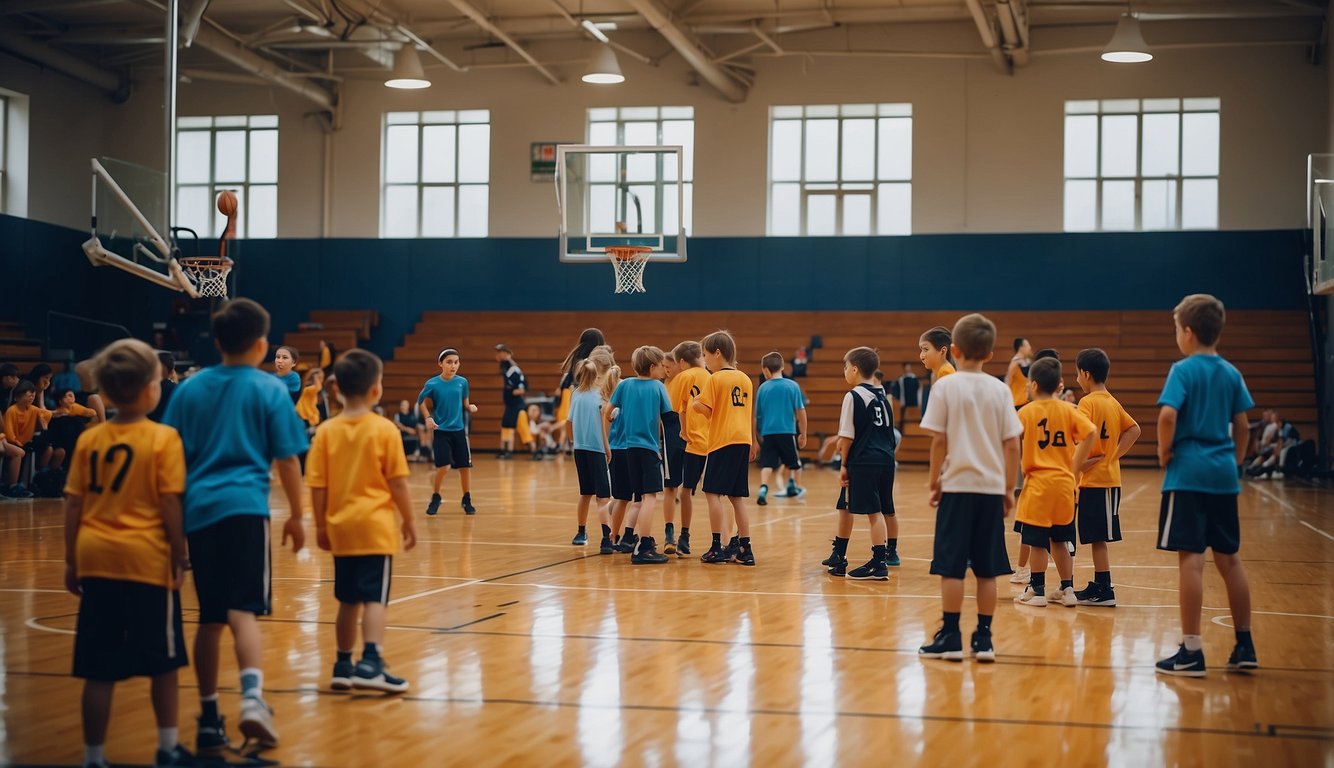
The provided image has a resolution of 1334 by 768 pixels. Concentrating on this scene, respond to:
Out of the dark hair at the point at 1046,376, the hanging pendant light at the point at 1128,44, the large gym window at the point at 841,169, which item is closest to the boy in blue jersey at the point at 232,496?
the dark hair at the point at 1046,376

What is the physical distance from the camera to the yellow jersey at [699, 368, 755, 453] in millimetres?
8828

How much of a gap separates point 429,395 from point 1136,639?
7496 millimetres

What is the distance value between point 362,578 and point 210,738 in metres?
0.88

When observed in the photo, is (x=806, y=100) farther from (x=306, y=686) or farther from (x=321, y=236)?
(x=306, y=686)

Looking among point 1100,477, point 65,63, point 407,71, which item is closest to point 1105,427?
point 1100,477

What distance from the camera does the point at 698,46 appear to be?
73.3 feet

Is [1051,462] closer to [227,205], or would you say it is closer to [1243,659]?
[1243,659]

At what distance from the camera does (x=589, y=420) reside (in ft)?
31.1

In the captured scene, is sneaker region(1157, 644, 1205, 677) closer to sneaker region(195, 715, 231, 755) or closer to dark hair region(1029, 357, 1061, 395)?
dark hair region(1029, 357, 1061, 395)

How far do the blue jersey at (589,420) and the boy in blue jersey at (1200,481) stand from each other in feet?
15.6

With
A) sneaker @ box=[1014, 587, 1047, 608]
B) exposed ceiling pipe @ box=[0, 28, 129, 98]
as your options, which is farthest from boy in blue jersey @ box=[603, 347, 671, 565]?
exposed ceiling pipe @ box=[0, 28, 129, 98]

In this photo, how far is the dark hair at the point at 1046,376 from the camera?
7176 millimetres

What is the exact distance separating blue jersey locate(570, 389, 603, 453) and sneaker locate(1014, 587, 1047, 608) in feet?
11.1

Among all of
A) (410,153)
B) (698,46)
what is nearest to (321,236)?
(410,153)
